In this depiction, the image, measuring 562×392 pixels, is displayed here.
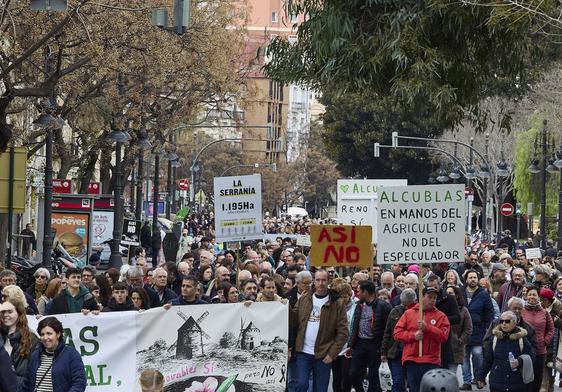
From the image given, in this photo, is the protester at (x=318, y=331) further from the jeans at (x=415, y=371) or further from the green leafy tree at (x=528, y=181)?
the green leafy tree at (x=528, y=181)

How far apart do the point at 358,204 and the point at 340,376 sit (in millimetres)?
19401

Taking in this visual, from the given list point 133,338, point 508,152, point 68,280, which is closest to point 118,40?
point 68,280

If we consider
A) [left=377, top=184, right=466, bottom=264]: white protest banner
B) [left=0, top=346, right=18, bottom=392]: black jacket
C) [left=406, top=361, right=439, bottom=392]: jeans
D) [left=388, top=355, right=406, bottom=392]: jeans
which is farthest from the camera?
[left=377, top=184, right=466, bottom=264]: white protest banner

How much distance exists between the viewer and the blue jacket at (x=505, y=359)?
48.0 ft

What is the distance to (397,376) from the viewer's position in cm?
1533

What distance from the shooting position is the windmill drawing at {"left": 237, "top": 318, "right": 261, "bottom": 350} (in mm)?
14256

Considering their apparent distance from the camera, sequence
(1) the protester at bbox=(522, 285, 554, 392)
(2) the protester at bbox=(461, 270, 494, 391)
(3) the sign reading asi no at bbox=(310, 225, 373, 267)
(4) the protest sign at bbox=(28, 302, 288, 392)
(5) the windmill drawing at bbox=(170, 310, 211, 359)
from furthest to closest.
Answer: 1. (2) the protester at bbox=(461, 270, 494, 391)
2. (3) the sign reading asi no at bbox=(310, 225, 373, 267)
3. (1) the protester at bbox=(522, 285, 554, 392)
4. (5) the windmill drawing at bbox=(170, 310, 211, 359)
5. (4) the protest sign at bbox=(28, 302, 288, 392)

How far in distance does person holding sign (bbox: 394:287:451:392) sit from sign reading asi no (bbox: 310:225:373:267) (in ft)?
9.93

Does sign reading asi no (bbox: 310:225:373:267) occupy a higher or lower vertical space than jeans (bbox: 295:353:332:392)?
higher

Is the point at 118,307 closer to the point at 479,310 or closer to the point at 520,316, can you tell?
the point at 520,316

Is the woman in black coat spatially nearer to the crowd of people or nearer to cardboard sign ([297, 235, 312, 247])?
the crowd of people

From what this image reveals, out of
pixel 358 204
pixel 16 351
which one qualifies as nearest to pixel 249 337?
pixel 16 351

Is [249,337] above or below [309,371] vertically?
above

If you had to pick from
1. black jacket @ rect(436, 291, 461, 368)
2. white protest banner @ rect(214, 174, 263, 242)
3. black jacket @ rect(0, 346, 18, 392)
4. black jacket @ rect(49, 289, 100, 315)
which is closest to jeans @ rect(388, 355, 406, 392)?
black jacket @ rect(436, 291, 461, 368)
